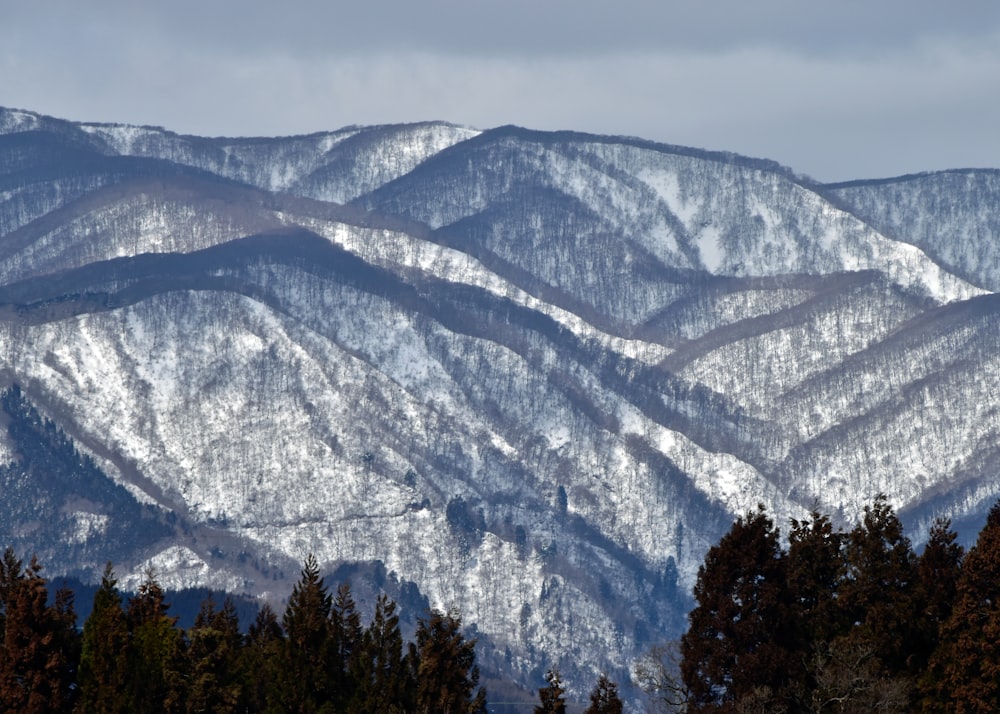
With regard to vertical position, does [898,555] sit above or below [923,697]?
above

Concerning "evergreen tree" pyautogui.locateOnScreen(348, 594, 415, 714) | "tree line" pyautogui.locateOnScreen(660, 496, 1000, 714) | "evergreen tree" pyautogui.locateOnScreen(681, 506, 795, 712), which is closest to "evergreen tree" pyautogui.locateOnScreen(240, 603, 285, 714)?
"evergreen tree" pyautogui.locateOnScreen(348, 594, 415, 714)

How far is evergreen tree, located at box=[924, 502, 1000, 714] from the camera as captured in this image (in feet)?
317

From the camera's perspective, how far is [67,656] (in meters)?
97.4

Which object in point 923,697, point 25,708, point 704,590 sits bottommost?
point 25,708

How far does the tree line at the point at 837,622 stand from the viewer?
10012 centimetres

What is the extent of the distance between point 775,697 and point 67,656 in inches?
1525

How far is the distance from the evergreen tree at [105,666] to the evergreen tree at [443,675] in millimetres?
15096

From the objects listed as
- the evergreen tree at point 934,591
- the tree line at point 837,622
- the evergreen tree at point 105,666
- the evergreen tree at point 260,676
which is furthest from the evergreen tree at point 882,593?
the evergreen tree at point 105,666

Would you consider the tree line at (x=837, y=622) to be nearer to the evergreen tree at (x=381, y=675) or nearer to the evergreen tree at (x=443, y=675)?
the evergreen tree at (x=443, y=675)

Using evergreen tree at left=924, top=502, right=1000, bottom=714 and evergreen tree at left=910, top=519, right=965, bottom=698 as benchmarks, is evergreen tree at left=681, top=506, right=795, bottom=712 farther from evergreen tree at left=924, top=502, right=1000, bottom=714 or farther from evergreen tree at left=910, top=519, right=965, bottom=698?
evergreen tree at left=924, top=502, right=1000, bottom=714

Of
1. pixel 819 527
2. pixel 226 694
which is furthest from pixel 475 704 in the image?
pixel 819 527

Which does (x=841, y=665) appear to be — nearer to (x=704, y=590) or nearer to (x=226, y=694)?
(x=704, y=590)

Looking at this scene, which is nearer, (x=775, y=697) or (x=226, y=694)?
(x=226, y=694)

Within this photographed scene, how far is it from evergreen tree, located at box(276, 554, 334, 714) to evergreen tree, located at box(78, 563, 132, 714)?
869cm
